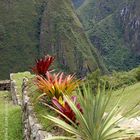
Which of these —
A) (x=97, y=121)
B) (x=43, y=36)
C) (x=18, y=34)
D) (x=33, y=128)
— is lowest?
(x=97, y=121)

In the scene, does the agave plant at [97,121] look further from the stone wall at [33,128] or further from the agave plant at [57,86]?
the agave plant at [57,86]

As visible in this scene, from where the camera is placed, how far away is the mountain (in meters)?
164

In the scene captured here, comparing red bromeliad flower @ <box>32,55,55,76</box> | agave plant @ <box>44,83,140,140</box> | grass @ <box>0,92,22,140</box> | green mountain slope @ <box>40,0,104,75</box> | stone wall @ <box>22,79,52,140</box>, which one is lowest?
agave plant @ <box>44,83,140,140</box>

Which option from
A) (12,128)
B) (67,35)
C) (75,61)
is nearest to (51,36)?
(67,35)

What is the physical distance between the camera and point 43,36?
183125 mm

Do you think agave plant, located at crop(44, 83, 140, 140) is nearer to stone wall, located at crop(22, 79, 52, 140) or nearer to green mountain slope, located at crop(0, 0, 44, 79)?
stone wall, located at crop(22, 79, 52, 140)

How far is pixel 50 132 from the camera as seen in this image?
730cm

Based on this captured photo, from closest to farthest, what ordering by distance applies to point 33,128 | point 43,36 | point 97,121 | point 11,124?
Result: 1. point 97,121
2. point 33,128
3. point 11,124
4. point 43,36

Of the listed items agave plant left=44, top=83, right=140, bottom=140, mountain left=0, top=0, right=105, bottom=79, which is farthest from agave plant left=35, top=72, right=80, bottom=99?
mountain left=0, top=0, right=105, bottom=79

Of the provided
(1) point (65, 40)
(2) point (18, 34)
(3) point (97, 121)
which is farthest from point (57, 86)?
(1) point (65, 40)

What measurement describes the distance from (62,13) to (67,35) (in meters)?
13.2

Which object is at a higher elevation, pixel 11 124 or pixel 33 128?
pixel 11 124

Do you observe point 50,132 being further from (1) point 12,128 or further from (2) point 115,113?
(1) point 12,128

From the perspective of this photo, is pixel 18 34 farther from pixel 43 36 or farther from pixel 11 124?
pixel 11 124
